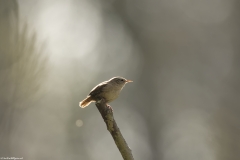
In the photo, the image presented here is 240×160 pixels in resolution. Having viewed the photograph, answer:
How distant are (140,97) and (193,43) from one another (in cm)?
195

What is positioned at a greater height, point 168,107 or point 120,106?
point 120,106

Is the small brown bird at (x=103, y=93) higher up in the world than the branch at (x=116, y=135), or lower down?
higher up

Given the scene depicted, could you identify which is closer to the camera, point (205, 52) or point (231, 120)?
point (231, 120)

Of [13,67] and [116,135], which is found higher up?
[13,67]

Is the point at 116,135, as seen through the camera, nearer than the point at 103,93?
Yes

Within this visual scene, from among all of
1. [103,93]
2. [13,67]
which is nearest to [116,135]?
[103,93]

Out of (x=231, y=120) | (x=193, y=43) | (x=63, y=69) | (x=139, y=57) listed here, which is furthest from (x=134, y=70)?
(x=231, y=120)

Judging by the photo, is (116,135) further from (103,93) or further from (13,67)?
(13,67)

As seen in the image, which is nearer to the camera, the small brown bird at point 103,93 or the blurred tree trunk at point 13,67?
the blurred tree trunk at point 13,67

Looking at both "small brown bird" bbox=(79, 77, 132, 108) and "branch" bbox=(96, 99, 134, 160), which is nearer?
"branch" bbox=(96, 99, 134, 160)

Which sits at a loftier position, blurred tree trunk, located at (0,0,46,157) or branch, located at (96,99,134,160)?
blurred tree trunk, located at (0,0,46,157)

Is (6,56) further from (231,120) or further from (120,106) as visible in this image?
(120,106)

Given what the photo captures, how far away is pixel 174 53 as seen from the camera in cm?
899

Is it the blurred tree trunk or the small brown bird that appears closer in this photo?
the blurred tree trunk
